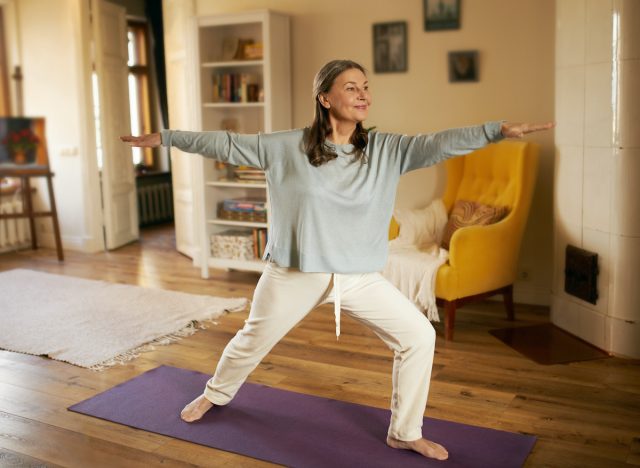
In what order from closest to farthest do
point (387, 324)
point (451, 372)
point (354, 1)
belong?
1. point (387, 324)
2. point (451, 372)
3. point (354, 1)

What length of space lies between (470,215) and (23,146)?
4.26 m

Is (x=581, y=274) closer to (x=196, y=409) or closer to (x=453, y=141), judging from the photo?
(x=453, y=141)

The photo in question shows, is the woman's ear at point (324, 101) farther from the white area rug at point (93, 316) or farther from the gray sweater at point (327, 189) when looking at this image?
the white area rug at point (93, 316)

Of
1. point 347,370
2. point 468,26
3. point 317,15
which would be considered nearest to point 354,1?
point 317,15

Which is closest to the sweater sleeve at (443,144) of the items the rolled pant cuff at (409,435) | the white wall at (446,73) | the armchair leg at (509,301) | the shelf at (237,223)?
the rolled pant cuff at (409,435)

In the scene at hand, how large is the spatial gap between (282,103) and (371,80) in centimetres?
72

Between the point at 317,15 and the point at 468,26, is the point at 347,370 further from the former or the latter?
the point at 317,15

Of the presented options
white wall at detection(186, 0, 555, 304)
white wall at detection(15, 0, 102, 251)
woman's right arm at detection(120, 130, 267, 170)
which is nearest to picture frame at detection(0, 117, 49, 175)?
white wall at detection(15, 0, 102, 251)

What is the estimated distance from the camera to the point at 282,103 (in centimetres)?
557

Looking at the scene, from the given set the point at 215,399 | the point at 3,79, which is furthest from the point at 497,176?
the point at 3,79

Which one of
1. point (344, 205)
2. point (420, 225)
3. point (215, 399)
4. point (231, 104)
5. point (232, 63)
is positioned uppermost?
point (232, 63)

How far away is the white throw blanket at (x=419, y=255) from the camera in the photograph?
417 centimetres

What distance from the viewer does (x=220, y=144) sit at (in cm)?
266

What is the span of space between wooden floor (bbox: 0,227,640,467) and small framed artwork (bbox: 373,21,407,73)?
1756 millimetres
